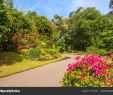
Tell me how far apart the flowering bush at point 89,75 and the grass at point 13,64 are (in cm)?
736

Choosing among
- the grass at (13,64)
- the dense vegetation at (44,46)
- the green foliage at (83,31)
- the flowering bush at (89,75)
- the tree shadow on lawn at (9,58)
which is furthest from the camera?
the green foliage at (83,31)

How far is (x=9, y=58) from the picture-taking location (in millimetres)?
24031

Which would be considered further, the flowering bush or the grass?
the grass

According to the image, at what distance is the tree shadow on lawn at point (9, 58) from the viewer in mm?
22163

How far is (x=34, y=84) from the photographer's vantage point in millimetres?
13781

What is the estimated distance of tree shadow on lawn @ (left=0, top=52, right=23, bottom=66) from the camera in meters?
22.2

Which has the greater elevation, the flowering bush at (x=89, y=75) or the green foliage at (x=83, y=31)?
the green foliage at (x=83, y=31)

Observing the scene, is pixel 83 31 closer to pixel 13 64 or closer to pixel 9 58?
pixel 9 58

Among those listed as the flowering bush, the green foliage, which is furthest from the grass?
the green foliage

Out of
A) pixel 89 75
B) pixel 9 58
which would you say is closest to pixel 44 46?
pixel 9 58

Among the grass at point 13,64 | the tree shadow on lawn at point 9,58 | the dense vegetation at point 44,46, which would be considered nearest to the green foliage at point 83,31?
the dense vegetation at point 44,46

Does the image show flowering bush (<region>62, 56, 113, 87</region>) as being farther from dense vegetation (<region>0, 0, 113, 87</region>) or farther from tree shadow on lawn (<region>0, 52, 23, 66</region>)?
tree shadow on lawn (<region>0, 52, 23, 66</region>)

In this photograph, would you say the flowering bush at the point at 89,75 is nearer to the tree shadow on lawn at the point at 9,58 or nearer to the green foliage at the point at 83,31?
the tree shadow on lawn at the point at 9,58

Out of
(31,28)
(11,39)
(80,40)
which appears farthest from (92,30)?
(11,39)
